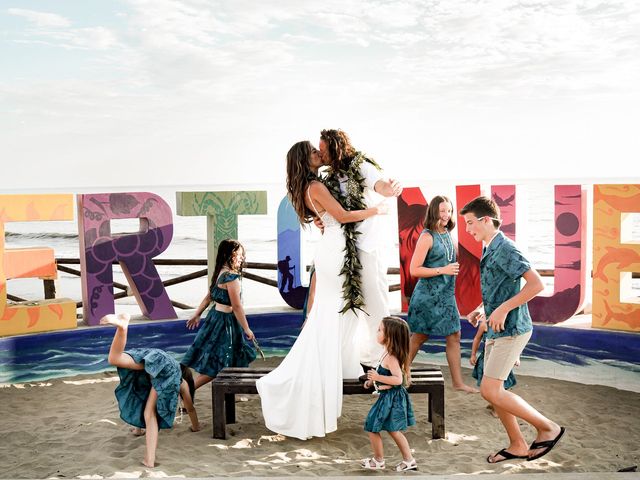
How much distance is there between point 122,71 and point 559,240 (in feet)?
130

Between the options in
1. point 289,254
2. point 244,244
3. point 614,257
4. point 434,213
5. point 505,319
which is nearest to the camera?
point 505,319

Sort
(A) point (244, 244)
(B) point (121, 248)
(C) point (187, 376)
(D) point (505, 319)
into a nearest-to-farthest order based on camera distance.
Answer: (D) point (505, 319), (C) point (187, 376), (B) point (121, 248), (A) point (244, 244)

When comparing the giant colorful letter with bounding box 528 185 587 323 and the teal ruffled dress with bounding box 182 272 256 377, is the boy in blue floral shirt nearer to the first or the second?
the teal ruffled dress with bounding box 182 272 256 377

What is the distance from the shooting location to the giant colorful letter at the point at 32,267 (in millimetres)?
7566

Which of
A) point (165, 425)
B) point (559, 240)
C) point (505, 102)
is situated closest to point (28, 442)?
point (165, 425)

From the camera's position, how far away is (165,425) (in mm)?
5371

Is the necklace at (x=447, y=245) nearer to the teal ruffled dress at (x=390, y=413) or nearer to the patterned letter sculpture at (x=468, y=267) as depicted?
the patterned letter sculpture at (x=468, y=267)

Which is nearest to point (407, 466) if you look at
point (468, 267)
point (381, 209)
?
point (381, 209)

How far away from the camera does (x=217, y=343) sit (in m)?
6.42

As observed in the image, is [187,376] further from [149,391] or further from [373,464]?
[373,464]

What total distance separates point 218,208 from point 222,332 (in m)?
2.22

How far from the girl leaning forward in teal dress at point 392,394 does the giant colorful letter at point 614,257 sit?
3221mm

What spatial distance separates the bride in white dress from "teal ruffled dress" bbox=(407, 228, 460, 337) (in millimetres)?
1289

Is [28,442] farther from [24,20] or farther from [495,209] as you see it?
[24,20]
